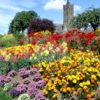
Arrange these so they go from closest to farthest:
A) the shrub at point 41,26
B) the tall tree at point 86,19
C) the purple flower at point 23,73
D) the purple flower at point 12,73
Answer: the purple flower at point 23,73, the purple flower at point 12,73, the shrub at point 41,26, the tall tree at point 86,19

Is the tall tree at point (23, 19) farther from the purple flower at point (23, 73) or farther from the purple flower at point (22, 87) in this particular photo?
the purple flower at point (22, 87)

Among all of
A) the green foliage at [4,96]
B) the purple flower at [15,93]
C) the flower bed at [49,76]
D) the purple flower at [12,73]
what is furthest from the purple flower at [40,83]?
the purple flower at [12,73]

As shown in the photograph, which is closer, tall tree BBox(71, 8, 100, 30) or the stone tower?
tall tree BBox(71, 8, 100, 30)

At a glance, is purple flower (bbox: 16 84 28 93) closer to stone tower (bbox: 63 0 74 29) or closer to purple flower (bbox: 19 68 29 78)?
purple flower (bbox: 19 68 29 78)

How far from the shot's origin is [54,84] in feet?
41.5

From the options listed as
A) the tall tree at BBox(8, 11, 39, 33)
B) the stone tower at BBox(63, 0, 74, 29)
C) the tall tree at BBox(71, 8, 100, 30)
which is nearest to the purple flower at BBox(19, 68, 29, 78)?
the tall tree at BBox(71, 8, 100, 30)

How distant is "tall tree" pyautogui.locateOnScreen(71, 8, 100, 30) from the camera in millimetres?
44281

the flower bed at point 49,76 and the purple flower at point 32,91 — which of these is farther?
the purple flower at point 32,91

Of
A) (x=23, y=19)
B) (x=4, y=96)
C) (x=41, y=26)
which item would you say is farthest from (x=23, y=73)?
(x=23, y=19)

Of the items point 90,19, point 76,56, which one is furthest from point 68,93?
point 90,19

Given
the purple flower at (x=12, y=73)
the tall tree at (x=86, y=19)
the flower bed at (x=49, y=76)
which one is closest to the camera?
the flower bed at (x=49, y=76)

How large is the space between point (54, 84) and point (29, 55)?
4.10m

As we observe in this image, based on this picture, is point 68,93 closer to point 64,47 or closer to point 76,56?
point 76,56

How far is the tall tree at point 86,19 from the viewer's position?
44.3 meters
